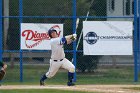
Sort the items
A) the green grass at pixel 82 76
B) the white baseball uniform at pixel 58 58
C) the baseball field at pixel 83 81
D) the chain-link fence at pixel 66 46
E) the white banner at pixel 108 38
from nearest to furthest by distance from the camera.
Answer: the white baseball uniform at pixel 58 58
the baseball field at pixel 83 81
the green grass at pixel 82 76
the white banner at pixel 108 38
the chain-link fence at pixel 66 46

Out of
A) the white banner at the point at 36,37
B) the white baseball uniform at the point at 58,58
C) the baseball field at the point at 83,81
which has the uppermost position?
the white banner at the point at 36,37

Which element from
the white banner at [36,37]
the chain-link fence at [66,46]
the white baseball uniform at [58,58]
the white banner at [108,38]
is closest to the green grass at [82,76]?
the chain-link fence at [66,46]

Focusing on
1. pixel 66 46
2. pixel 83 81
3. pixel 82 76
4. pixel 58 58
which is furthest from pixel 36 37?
pixel 58 58

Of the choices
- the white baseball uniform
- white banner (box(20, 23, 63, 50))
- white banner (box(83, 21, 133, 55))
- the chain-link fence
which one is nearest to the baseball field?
the chain-link fence

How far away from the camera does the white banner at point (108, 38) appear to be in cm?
2197

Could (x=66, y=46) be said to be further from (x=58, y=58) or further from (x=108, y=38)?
(x=58, y=58)

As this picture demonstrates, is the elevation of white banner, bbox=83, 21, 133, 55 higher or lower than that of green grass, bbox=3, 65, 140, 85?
higher

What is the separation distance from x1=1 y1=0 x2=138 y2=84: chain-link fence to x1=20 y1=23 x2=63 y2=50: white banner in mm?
344

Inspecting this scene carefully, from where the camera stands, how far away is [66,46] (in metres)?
22.9

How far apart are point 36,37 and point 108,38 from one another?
2825mm

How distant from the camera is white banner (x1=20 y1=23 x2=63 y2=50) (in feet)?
71.6

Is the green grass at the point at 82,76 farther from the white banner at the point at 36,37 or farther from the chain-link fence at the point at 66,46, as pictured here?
the white banner at the point at 36,37

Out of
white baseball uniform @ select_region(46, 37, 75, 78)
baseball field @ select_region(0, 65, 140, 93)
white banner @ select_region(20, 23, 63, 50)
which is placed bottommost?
baseball field @ select_region(0, 65, 140, 93)

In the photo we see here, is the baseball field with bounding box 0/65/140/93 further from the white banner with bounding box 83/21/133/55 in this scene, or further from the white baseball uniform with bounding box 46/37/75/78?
the white banner with bounding box 83/21/133/55
